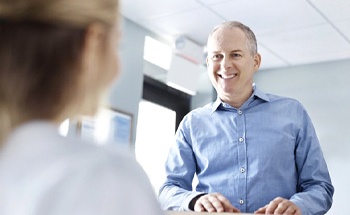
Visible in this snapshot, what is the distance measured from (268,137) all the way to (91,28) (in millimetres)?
1177

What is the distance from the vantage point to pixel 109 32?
48 centimetres

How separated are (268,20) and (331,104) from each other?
3.61 ft

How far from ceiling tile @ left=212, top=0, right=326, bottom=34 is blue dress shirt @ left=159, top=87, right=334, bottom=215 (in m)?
1.44

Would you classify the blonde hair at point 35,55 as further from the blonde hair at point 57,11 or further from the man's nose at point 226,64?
the man's nose at point 226,64

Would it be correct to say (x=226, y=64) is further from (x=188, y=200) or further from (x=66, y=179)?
(x=66, y=179)

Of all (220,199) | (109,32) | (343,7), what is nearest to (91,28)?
(109,32)

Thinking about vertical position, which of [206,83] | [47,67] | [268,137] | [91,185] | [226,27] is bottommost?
[91,185]

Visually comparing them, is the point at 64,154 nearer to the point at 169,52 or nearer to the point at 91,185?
the point at 91,185

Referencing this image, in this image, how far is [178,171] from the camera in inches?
60.2

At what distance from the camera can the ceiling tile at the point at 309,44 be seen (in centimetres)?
337

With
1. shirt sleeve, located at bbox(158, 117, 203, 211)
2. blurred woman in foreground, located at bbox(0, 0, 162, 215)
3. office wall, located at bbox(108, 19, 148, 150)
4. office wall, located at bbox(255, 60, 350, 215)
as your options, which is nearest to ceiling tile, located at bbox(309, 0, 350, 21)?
office wall, located at bbox(255, 60, 350, 215)

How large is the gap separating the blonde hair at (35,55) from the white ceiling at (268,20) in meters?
2.32

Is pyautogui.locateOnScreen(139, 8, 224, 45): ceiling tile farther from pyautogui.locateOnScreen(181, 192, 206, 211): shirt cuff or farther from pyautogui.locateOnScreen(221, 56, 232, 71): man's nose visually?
pyautogui.locateOnScreen(181, 192, 206, 211): shirt cuff

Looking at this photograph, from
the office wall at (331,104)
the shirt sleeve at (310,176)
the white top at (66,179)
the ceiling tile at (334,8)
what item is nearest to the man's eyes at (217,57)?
the shirt sleeve at (310,176)
